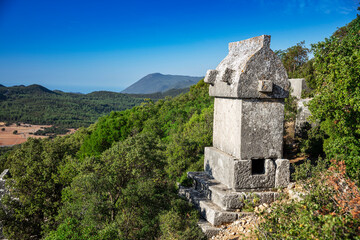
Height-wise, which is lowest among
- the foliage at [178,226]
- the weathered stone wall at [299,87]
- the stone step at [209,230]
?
the stone step at [209,230]

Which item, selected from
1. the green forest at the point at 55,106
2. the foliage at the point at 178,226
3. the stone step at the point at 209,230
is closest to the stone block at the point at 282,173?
the stone step at the point at 209,230

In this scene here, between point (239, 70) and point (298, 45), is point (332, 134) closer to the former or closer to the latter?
point (239, 70)

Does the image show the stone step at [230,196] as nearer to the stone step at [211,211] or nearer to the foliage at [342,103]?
the stone step at [211,211]

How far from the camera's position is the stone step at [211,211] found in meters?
5.33

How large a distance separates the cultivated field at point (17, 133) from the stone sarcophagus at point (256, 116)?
46974mm

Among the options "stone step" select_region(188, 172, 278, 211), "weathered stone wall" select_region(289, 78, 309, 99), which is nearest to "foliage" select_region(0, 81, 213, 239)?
"stone step" select_region(188, 172, 278, 211)

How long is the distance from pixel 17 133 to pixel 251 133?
189 feet

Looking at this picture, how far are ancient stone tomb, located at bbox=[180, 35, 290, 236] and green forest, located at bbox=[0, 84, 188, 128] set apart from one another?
199 feet

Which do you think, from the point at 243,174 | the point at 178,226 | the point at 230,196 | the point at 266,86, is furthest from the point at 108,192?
the point at 266,86

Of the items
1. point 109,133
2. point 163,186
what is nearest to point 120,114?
point 109,133

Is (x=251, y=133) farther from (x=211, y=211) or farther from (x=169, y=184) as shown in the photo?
(x=169, y=184)

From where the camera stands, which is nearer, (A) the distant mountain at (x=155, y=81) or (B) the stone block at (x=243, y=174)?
(B) the stone block at (x=243, y=174)

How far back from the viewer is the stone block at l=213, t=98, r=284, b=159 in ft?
18.4

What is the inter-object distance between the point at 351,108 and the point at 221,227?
441 centimetres
